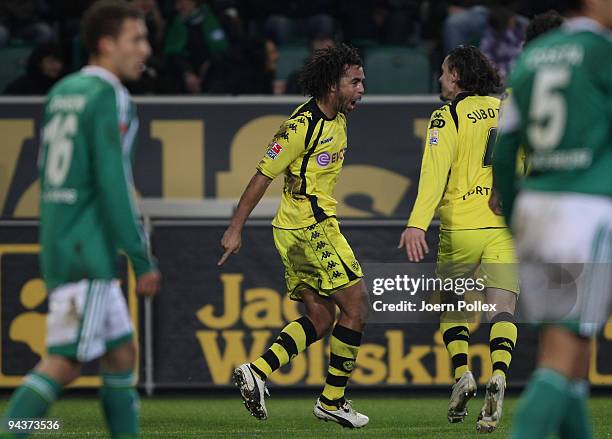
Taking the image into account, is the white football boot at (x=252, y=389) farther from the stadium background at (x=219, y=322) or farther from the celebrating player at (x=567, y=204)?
the celebrating player at (x=567, y=204)

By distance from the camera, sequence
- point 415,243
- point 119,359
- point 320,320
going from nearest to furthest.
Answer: point 119,359
point 415,243
point 320,320

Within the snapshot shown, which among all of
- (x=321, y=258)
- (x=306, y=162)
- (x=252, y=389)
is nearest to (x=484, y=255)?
(x=321, y=258)

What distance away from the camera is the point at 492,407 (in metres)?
7.58

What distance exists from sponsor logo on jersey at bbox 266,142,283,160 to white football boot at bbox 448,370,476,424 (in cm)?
169

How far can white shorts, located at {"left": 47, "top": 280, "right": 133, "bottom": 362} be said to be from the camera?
530 cm

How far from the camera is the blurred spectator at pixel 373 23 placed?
14.2 meters

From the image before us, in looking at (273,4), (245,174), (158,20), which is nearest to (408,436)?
(245,174)

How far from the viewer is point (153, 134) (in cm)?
1191

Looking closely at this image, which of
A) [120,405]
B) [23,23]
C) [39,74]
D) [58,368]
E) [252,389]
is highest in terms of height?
[23,23]

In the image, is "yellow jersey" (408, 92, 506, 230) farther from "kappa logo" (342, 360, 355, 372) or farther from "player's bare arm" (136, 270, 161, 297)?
Answer: "player's bare arm" (136, 270, 161, 297)

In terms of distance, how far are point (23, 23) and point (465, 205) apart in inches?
298

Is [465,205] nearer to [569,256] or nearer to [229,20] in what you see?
[569,256]

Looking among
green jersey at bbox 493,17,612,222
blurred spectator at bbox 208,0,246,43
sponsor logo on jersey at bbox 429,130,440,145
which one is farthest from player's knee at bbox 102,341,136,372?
blurred spectator at bbox 208,0,246,43

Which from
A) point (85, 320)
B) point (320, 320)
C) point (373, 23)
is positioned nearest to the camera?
point (85, 320)
